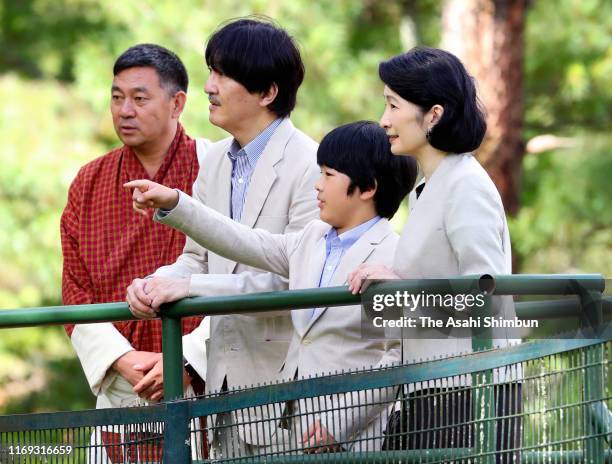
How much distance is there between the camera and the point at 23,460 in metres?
3.88

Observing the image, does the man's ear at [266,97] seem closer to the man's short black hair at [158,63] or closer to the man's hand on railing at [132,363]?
the man's short black hair at [158,63]

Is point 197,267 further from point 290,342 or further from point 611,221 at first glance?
point 611,221

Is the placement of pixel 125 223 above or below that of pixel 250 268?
above

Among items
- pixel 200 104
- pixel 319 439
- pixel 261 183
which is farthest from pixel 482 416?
pixel 200 104

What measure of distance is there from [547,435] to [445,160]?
29.7 inches

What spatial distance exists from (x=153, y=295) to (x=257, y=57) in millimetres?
934

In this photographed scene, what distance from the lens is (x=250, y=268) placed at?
417 cm

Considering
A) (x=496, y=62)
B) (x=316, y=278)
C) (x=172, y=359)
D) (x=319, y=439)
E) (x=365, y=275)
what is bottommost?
(x=319, y=439)

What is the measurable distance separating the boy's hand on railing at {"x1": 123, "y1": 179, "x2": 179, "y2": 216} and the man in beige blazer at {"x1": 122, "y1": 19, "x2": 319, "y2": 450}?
1.09 feet

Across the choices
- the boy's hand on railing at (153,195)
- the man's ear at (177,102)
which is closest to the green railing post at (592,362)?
the boy's hand on railing at (153,195)

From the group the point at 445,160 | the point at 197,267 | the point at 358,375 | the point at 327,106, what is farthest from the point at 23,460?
the point at 327,106

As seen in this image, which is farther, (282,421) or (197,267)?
(197,267)

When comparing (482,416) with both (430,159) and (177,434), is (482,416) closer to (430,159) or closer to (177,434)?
(430,159)

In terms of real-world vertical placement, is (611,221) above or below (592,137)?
below
